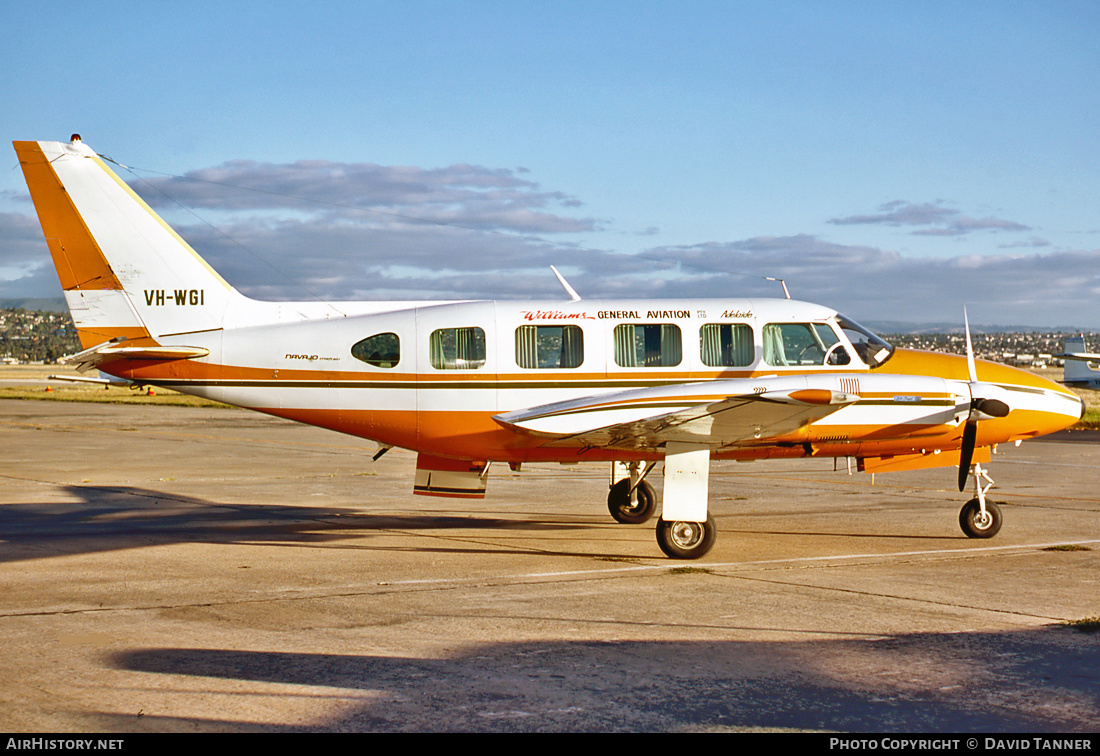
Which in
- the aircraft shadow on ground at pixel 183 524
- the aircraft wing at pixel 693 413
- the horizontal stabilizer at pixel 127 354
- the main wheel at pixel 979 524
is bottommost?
the aircraft shadow on ground at pixel 183 524

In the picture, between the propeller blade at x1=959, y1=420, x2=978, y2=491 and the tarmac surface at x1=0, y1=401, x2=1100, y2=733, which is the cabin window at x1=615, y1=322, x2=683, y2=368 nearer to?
the tarmac surface at x1=0, y1=401, x2=1100, y2=733

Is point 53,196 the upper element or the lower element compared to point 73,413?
upper

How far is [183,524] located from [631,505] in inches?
286

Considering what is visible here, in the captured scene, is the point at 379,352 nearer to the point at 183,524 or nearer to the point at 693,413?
the point at 693,413

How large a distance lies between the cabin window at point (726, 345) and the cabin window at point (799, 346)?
0.81 ft

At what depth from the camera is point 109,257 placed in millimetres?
13508

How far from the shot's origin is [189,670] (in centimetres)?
745

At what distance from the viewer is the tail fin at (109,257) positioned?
13.3 m

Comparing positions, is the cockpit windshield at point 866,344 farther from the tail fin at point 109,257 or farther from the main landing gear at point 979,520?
the tail fin at point 109,257

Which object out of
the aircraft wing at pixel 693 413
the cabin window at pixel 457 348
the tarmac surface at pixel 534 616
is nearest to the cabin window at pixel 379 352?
the cabin window at pixel 457 348

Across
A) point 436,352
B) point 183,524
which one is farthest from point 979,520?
point 183,524

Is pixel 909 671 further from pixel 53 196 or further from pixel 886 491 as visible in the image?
pixel 886 491
